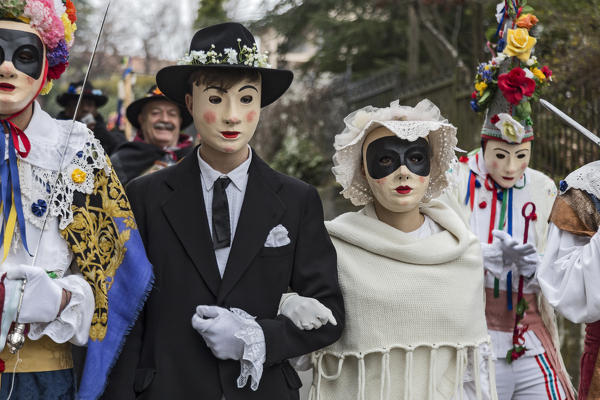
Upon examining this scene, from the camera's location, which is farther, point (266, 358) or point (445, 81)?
point (445, 81)

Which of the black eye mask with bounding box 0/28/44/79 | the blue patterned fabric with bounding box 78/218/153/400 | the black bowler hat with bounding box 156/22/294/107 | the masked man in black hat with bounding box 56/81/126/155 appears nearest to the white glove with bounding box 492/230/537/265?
the black bowler hat with bounding box 156/22/294/107

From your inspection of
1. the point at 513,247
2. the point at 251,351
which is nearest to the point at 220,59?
the point at 251,351

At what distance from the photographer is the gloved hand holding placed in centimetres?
304

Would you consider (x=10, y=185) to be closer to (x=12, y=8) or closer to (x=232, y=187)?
(x=12, y=8)

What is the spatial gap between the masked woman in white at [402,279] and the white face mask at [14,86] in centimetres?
139

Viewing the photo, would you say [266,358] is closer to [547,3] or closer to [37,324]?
[37,324]

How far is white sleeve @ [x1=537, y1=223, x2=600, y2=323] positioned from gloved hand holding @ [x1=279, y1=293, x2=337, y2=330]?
92 centimetres

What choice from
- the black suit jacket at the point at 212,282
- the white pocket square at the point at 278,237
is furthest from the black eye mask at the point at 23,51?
the white pocket square at the point at 278,237

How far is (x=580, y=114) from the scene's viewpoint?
694 centimetres

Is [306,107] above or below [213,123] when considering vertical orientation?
above

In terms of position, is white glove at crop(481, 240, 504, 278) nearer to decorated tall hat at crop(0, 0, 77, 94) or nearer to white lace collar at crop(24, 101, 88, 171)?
white lace collar at crop(24, 101, 88, 171)

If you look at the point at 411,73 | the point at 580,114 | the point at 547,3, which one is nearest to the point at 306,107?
the point at 411,73

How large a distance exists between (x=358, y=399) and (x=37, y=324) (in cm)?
136

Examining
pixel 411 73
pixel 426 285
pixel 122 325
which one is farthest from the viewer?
pixel 411 73
